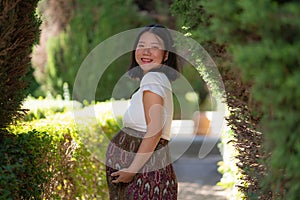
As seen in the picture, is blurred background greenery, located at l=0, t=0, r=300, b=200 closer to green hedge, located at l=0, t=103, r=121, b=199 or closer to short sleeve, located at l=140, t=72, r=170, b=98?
green hedge, located at l=0, t=103, r=121, b=199

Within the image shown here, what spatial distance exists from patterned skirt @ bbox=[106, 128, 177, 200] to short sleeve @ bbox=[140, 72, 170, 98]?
0.31 metres

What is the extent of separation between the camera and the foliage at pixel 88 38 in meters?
14.7

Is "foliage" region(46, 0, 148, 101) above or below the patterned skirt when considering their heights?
above

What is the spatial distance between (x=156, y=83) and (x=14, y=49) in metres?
0.93

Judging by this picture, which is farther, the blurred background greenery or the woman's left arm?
the woman's left arm

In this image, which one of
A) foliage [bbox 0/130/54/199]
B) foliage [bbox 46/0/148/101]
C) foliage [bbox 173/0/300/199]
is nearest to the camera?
foliage [bbox 173/0/300/199]

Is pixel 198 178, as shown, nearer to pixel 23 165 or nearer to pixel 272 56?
pixel 23 165

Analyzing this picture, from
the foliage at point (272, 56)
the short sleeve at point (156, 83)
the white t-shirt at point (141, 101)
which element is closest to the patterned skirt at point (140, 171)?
the white t-shirt at point (141, 101)

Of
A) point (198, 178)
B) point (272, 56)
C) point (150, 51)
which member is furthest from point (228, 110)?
point (198, 178)

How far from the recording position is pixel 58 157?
4586 millimetres

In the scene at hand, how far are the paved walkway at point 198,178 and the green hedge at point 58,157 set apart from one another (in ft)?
5.90

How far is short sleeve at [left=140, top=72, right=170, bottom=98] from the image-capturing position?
10.2 ft

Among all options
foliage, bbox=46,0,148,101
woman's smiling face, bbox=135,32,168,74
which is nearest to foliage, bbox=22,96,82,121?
woman's smiling face, bbox=135,32,168,74

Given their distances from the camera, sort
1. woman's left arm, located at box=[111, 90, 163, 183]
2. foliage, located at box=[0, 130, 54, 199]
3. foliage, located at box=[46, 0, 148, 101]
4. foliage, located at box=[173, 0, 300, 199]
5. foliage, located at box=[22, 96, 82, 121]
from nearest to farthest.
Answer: foliage, located at box=[173, 0, 300, 199]
foliage, located at box=[0, 130, 54, 199]
woman's left arm, located at box=[111, 90, 163, 183]
foliage, located at box=[22, 96, 82, 121]
foliage, located at box=[46, 0, 148, 101]
